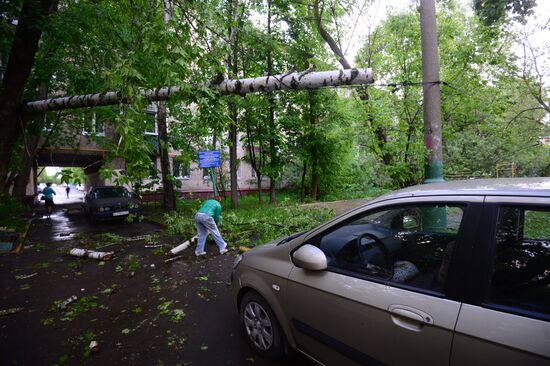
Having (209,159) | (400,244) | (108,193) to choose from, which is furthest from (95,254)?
(108,193)

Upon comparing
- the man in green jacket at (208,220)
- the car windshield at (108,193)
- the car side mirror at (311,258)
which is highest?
the car windshield at (108,193)

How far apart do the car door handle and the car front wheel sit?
1.27 m

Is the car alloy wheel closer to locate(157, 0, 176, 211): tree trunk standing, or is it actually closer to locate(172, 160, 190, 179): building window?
locate(172, 160, 190, 179): building window

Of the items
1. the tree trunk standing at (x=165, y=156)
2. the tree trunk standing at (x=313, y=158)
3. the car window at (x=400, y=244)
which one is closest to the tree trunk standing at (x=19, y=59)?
the tree trunk standing at (x=165, y=156)

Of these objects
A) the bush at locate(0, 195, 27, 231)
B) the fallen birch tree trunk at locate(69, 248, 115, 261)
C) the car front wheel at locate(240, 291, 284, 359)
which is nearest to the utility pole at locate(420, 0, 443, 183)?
→ the car front wheel at locate(240, 291, 284, 359)

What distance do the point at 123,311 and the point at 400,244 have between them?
3.93 metres

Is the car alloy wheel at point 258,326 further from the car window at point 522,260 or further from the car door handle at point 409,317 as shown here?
the car window at point 522,260

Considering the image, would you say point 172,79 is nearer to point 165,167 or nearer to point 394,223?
point 394,223

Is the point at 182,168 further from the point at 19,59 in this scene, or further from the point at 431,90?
the point at 431,90

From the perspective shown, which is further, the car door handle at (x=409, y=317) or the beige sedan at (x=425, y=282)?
the car door handle at (x=409, y=317)

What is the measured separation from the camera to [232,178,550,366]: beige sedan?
1487mm

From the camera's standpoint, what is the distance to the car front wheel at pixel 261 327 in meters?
2.74

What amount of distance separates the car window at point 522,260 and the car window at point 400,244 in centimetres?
23

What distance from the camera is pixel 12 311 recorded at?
4254mm
